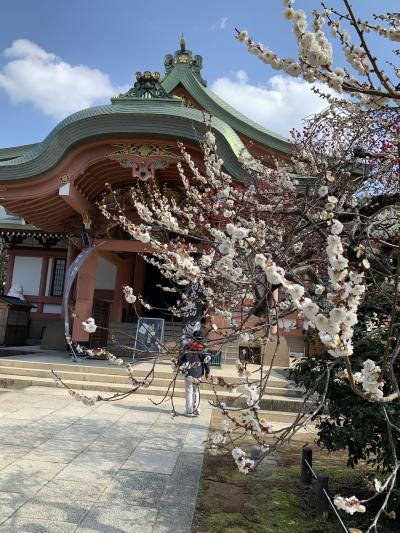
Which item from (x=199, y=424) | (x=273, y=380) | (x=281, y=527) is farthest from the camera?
(x=273, y=380)

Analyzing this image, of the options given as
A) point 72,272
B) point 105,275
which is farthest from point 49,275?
point 72,272

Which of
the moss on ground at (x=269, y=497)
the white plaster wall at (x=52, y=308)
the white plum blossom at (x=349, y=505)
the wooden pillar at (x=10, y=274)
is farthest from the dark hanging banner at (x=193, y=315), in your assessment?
the wooden pillar at (x=10, y=274)

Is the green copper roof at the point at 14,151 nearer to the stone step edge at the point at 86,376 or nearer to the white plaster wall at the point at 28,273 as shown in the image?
the white plaster wall at the point at 28,273

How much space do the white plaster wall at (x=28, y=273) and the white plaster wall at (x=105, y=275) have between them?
2575mm

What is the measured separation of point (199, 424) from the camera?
22.6 ft

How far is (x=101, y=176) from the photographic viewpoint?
1179 centimetres

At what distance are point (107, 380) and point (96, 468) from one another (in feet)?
16.0

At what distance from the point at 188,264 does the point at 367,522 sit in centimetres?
→ 287

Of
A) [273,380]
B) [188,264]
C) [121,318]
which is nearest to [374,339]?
[188,264]

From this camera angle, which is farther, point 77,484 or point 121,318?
point 121,318

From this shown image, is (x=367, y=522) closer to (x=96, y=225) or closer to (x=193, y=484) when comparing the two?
(x=193, y=484)

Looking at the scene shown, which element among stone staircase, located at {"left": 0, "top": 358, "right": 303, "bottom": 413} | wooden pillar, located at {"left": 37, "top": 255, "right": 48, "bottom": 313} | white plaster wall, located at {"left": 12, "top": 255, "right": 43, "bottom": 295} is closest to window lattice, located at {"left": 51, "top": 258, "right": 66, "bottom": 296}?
wooden pillar, located at {"left": 37, "top": 255, "right": 48, "bottom": 313}

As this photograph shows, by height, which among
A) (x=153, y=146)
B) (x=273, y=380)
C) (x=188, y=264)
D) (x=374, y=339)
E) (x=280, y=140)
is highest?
(x=280, y=140)

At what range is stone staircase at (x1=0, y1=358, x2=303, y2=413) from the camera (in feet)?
28.3
